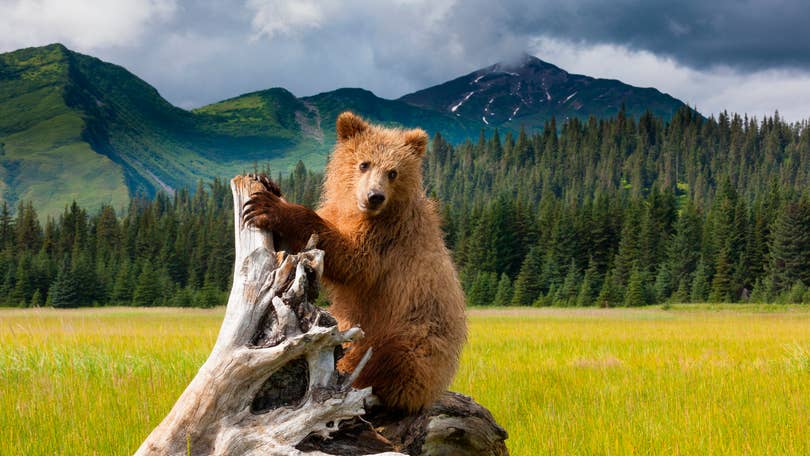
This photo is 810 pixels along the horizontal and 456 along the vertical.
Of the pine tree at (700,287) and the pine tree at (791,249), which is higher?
the pine tree at (791,249)

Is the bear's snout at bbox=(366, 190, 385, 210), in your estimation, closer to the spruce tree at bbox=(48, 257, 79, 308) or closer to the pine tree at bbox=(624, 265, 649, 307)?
the pine tree at bbox=(624, 265, 649, 307)

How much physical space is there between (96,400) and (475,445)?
496cm

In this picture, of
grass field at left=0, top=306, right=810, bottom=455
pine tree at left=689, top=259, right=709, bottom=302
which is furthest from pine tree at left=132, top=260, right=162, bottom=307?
grass field at left=0, top=306, right=810, bottom=455

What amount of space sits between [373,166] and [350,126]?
602 millimetres

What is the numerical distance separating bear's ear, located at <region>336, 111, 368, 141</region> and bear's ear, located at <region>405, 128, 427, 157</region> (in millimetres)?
397

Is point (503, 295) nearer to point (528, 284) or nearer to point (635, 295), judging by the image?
point (528, 284)

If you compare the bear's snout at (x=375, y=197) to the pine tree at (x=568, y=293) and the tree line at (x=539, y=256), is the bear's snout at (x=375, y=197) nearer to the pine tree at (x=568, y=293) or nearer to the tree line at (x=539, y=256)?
the tree line at (x=539, y=256)

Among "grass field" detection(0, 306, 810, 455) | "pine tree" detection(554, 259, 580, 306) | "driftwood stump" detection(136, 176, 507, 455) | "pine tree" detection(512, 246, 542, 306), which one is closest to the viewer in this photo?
"driftwood stump" detection(136, 176, 507, 455)

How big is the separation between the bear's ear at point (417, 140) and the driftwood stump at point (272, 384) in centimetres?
195

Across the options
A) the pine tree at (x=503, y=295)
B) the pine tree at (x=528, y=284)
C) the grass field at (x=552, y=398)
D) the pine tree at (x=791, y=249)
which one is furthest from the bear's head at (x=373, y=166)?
the pine tree at (x=791, y=249)

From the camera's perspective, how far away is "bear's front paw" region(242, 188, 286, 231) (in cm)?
461

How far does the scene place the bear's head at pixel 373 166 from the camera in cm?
518

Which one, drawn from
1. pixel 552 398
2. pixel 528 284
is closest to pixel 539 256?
pixel 528 284

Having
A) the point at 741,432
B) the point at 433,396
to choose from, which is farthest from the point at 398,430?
the point at 741,432
